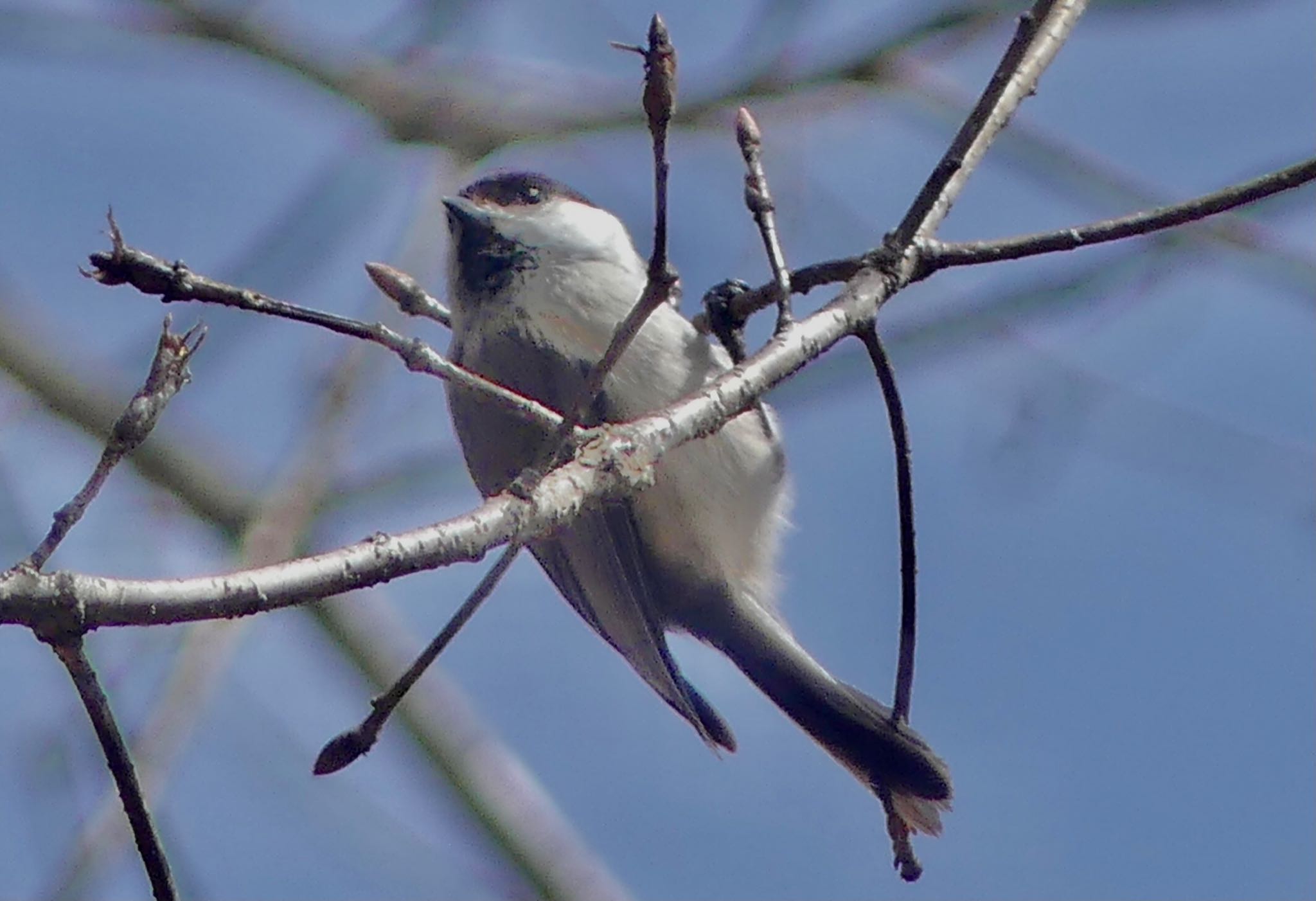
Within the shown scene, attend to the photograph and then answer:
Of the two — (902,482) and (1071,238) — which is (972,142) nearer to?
(1071,238)

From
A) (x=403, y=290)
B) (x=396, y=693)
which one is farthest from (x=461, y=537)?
(x=403, y=290)

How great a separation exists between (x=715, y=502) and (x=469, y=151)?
1785 mm

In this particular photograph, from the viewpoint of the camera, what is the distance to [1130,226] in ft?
5.35

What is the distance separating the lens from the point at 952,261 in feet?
5.70

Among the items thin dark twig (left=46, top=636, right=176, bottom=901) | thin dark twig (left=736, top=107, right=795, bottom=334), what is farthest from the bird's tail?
thin dark twig (left=46, top=636, right=176, bottom=901)

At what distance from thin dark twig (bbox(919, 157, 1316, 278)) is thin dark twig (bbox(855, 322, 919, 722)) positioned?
0.15m

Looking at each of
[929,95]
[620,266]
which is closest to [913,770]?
[620,266]

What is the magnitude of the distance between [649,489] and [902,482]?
0.89 m

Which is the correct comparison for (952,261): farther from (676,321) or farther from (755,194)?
(676,321)

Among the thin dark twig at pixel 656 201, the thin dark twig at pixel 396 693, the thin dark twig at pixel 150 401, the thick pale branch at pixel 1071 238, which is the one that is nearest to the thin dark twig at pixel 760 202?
the thick pale branch at pixel 1071 238

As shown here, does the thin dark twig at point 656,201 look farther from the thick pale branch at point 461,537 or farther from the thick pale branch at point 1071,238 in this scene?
the thick pale branch at point 1071,238

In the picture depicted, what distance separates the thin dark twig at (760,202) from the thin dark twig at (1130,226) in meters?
0.19

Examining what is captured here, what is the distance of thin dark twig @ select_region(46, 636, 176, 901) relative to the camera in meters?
0.99

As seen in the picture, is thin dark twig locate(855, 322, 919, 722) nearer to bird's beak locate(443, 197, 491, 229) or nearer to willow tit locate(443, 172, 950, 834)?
willow tit locate(443, 172, 950, 834)
